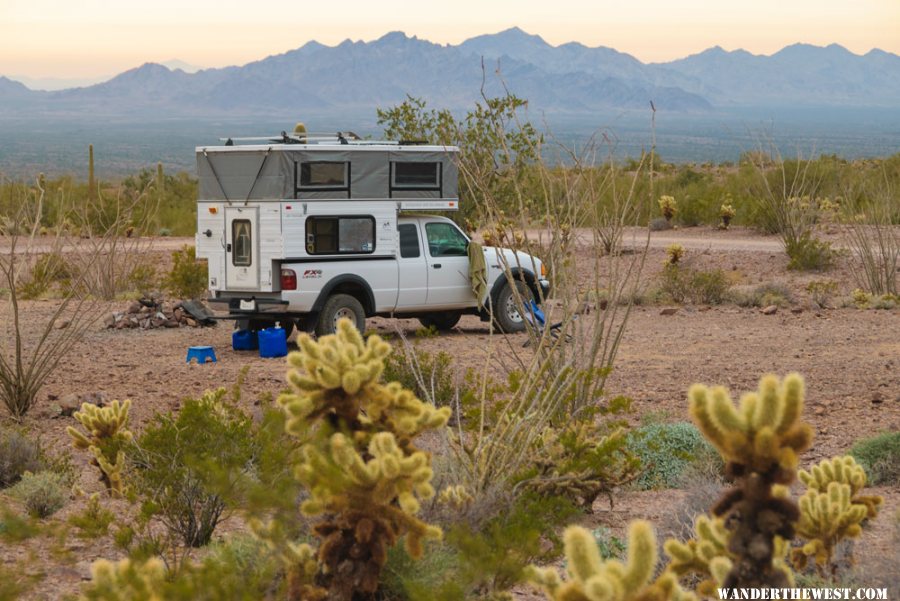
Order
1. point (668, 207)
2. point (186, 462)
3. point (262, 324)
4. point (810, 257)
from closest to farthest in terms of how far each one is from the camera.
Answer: point (186, 462) < point (262, 324) < point (810, 257) < point (668, 207)

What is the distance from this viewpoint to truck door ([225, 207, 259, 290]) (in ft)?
48.2

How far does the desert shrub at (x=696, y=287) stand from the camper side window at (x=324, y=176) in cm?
683

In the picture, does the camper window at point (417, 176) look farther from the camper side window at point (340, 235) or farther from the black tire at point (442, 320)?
the black tire at point (442, 320)

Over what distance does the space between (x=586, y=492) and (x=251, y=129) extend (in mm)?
180401

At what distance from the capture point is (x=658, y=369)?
13.2 metres

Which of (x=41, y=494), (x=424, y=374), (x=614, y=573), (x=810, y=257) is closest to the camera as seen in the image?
(x=614, y=573)

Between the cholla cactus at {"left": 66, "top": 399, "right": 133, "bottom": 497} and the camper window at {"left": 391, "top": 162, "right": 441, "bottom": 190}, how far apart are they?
7785mm

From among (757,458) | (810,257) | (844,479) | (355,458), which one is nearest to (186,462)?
(355,458)

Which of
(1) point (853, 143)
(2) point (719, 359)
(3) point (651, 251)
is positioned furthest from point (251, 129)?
(2) point (719, 359)

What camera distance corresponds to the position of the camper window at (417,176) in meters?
15.5

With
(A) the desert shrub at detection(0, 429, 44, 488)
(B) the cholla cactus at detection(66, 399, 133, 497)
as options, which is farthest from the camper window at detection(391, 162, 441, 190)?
(B) the cholla cactus at detection(66, 399, 133, 497)

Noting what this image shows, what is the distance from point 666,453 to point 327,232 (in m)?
6.97

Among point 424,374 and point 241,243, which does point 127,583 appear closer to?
point 424,374

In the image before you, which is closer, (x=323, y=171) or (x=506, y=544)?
(x=506, y=544)
